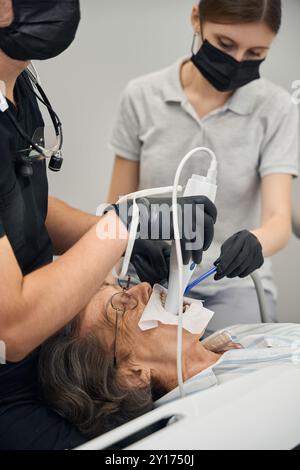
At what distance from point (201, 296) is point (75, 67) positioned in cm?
76

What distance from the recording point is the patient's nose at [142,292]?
1.32 meters

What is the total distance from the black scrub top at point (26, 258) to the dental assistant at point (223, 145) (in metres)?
0.49

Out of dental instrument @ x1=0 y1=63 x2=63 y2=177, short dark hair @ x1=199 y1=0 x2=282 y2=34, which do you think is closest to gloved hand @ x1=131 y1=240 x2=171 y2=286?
dental instrument @ x1=0 y1=63 x2=63 y2=177

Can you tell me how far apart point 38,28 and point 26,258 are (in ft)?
1.49

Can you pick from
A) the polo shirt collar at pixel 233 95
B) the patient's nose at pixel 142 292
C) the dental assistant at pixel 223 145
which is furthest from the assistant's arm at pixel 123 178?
the patient's nose at pixel 142 292

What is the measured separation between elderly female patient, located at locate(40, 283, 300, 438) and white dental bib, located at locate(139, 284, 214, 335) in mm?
21

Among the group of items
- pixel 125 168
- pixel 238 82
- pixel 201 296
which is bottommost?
pixel 201 296

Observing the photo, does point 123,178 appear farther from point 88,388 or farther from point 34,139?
point 88,388

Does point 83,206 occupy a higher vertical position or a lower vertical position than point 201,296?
higher

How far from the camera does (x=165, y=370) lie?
129cm

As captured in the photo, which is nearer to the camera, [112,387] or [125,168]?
[112,387]
